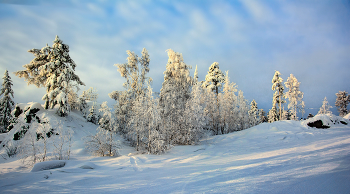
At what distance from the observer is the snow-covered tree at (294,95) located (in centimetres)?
2864

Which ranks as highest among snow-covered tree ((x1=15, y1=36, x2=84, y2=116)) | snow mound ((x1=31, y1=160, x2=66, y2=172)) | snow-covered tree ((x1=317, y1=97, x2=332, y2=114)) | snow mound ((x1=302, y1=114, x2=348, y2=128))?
snow-covered tree ((x1=15, y1=36, x2=84, y2=116))

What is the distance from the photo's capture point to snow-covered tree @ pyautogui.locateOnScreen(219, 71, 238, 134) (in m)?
24.0

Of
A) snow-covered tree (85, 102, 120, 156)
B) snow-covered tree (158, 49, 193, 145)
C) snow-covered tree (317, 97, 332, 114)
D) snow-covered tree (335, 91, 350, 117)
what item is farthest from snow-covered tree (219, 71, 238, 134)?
snow-covered tree (335, 91, 350, 117)

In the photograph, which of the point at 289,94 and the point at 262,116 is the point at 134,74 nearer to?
the point at 289,94

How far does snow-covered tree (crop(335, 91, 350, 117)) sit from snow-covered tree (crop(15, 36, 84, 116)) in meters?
54.7

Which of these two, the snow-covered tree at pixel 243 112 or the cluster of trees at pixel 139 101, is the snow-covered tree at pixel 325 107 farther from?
the cluster of trees at pixel 139 101

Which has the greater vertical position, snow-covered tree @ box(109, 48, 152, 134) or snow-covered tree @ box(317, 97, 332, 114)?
snow-covered tree @ box(109, 48, 152, 134)

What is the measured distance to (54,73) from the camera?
15852mm

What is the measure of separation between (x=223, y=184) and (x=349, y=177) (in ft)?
9.92

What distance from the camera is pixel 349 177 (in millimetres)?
3660

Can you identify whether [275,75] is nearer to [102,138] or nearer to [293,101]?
[293,101]

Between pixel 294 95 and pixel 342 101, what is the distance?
18.5m

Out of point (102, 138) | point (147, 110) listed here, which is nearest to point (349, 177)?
point (147, 110)

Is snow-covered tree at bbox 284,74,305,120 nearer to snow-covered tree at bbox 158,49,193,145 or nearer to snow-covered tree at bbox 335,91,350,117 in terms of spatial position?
snow-covered tree at bbox 335,91,350,117
